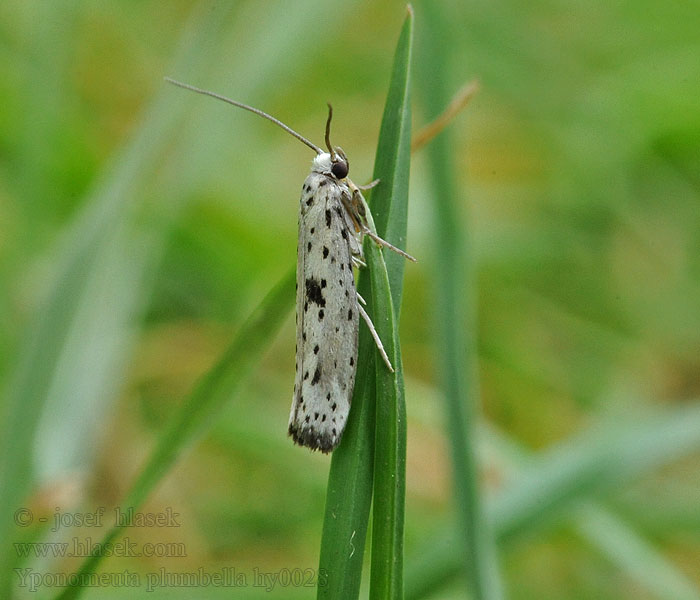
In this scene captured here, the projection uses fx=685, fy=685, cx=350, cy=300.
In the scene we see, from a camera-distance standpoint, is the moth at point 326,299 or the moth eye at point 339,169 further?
the moth eye at point 339,169

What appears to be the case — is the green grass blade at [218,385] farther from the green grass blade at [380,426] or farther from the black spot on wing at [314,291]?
the black spot on wing at [314,291]

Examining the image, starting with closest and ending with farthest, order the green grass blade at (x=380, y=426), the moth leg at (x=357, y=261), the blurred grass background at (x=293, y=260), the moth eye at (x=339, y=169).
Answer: the green grass blade at (x=380, y=426), the moth leg at (x=357, y=261), the moth eye at (x=339, y=169), the blurred grass background at (x=293, y=260)

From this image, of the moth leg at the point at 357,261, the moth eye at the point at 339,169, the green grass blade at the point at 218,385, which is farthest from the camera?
the moth eye at the point at 339,169

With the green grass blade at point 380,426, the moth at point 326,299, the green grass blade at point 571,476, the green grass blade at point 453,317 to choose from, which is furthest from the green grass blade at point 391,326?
the green grass blade at point 571,476

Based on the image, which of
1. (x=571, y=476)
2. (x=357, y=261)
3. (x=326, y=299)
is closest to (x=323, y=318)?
(x=326, y=299)

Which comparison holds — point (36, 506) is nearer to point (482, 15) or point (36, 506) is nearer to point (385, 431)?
point (385, 431)

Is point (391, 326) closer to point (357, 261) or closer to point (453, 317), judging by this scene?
point (453, 317)

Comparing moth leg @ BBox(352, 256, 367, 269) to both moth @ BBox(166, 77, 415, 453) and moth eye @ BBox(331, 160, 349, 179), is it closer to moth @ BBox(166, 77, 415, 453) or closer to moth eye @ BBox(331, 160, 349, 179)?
moth @ BBox(166, 77, 415, 453)
